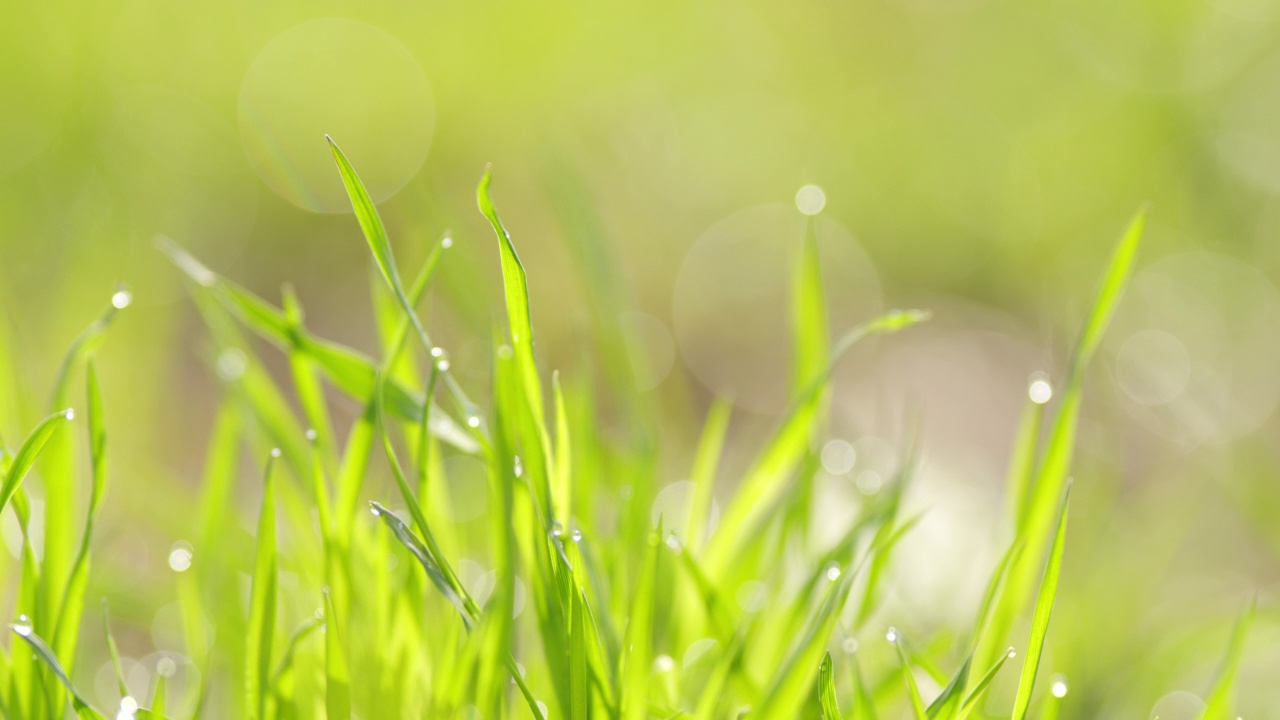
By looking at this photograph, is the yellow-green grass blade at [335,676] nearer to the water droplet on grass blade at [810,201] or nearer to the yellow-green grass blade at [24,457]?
the yellow-green grass blade at [24,457]

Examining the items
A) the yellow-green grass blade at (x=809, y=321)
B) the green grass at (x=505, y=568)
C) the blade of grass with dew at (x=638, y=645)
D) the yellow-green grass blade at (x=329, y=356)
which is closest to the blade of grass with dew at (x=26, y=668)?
the green grass at (x=505, y=568)

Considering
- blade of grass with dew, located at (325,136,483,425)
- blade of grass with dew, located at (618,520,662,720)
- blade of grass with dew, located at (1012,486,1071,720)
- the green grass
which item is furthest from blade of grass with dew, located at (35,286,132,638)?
blade of grass with dew, located at (1012,486,1071,720)

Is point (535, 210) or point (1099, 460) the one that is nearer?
point (1099, 460)

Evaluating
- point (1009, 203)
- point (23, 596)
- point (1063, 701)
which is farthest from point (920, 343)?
point (23, 596)

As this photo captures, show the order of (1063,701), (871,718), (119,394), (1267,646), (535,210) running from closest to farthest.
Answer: (871,718) → (1063,701) → (1267,646) → (119,394) → (535,210)

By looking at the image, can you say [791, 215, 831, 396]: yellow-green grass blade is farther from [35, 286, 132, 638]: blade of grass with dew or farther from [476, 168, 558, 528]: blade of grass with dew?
[35, 286, 132, 638]: blade of grass with dew

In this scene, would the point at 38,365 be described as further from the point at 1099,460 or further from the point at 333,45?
the point at 333,45

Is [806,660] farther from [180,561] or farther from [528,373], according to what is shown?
[180,561]
